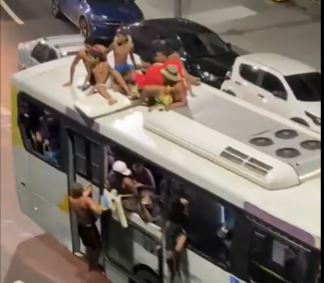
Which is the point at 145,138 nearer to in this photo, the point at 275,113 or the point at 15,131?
the point at 275,113

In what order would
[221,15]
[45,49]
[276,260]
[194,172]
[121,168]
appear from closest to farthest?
[276,260]
[194,172]
[121,168]
[221,15]
[45,49]

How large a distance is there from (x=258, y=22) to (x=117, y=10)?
0.38m

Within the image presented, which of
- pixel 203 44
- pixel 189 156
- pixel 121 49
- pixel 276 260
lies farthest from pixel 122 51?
pixel 276 260

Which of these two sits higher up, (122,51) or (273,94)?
(122,51)

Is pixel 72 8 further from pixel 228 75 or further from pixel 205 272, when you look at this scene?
pixel 205 272

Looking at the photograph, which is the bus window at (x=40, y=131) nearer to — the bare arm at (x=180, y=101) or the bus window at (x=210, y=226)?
A: the bare arm at (x=180, y=101)

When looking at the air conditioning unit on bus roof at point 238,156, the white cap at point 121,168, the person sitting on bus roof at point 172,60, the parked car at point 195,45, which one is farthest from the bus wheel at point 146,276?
the parked car at point 195,45

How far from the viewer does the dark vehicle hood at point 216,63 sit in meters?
3.05

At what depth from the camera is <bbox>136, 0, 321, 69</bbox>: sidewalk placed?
9.27ft

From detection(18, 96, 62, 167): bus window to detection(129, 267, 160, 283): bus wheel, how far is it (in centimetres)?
38

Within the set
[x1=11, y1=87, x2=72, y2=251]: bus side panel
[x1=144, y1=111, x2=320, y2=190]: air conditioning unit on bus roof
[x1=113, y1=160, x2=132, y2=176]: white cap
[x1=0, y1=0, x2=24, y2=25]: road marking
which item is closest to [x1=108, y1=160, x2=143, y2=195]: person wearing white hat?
[x1=113, y1=160, x2=132, y2=176]: white cap

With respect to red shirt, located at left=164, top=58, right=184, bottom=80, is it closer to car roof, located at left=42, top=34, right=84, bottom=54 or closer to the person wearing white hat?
the person wearing white hat

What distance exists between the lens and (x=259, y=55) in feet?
9.87

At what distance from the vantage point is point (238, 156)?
249cm
